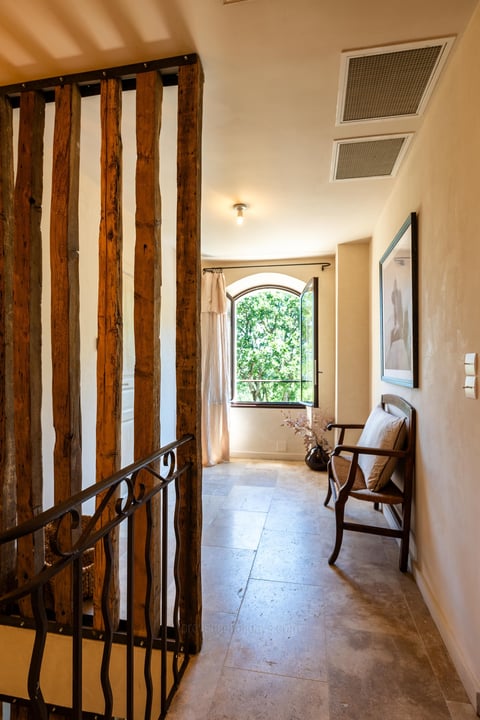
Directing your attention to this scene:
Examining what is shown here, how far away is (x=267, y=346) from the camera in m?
4.87

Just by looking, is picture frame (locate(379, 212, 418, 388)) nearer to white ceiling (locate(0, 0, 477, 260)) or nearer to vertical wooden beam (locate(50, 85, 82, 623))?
white ceiling (locate(0, 0, 477, 260))

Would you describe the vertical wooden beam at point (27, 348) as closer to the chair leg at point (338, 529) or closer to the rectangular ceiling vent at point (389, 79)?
the rectangular ceiling vent at point (389, 79)

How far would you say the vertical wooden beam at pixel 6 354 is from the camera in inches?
65.8

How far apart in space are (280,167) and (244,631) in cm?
262

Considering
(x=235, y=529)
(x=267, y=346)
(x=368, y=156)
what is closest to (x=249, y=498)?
(x=235, y=529)

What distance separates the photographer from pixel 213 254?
14.2ft

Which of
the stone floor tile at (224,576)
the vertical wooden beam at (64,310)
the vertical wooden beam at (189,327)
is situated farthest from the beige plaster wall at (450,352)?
the vertical wooden beam at (64,310)

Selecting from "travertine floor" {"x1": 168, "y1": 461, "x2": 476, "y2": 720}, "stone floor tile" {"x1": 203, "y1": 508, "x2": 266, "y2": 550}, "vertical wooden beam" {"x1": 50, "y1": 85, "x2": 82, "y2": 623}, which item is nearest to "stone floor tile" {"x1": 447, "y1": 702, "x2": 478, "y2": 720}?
"travertine floor" {"x1": 168, "y1": 461, "x2": 476, "y2": 720}

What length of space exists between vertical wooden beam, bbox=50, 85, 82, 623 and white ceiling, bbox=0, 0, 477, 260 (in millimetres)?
251

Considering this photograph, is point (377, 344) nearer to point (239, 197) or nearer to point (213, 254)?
point (239, 197)

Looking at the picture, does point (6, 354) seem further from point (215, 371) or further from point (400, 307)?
point (215, 371)

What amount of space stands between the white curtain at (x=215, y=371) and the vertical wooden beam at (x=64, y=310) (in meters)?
2.73

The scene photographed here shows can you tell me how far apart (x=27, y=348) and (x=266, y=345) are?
3.49m

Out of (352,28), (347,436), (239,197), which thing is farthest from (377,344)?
(352,28)
